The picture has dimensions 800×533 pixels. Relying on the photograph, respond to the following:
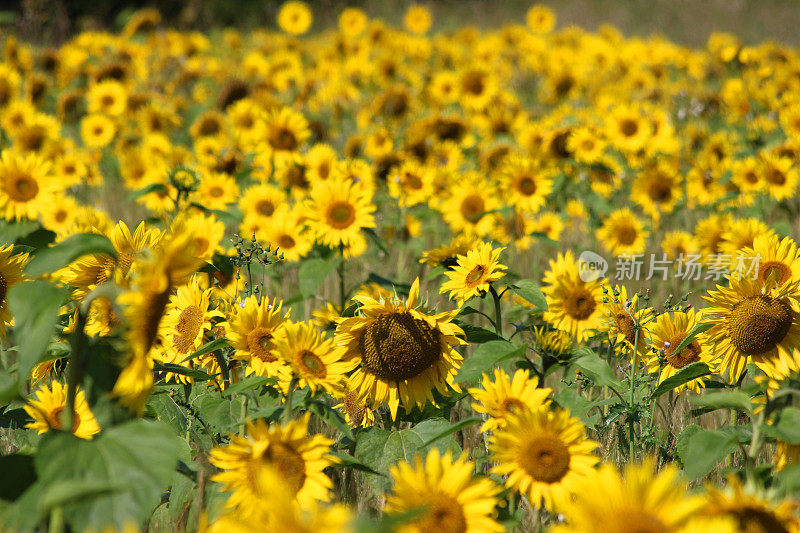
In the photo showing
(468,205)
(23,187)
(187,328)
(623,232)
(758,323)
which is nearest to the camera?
(758,323)

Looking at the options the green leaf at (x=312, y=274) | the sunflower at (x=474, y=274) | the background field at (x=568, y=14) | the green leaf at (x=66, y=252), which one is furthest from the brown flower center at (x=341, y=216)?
the background field at (x=568, y=14)

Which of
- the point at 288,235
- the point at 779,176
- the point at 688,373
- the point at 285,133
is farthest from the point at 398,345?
the point at 779,176

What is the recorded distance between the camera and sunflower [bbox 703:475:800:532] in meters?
1.29

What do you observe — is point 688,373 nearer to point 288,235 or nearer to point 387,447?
point 387,447

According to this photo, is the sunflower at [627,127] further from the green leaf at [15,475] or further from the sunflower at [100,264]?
the green leaf at [15,475]

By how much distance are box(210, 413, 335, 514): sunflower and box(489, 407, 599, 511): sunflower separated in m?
0.40

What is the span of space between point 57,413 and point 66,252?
2.49ft

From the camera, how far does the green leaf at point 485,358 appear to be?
195cm

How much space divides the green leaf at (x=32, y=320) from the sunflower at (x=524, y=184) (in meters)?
3.13

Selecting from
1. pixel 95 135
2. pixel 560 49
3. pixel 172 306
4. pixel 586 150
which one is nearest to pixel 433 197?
pixel 586 150

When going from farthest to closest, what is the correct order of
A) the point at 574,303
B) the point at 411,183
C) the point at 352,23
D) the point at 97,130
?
1. the point at 352,23
2. the point at 97,130
3. the point at 411,183
4. the point at 574,303

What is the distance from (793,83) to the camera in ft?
21.1

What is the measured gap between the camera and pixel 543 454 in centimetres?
173

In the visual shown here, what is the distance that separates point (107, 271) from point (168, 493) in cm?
64
